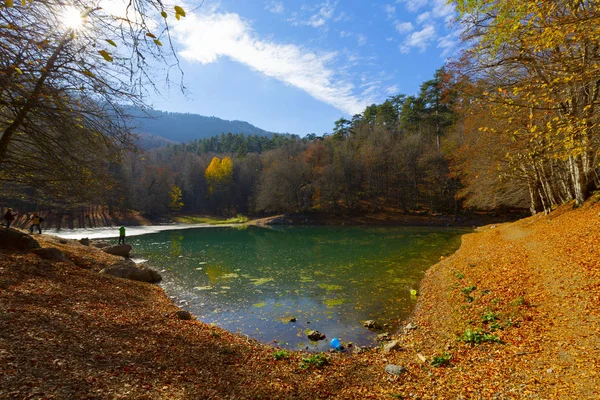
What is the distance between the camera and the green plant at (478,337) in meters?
7.21

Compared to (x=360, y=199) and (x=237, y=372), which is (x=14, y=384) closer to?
(x=237, y=372)

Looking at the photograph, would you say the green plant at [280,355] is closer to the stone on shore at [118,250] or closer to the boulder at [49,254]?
the boulder at [49,254]

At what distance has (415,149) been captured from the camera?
59281 mm

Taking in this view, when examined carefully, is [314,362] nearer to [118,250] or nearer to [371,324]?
[371,324]

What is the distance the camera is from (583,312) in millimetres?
7004

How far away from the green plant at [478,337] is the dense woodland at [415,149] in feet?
16.2

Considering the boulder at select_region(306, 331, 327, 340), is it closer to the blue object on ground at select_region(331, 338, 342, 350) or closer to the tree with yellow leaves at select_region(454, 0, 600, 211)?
the blue object on ground at select_region(331, 338, 342, 350)

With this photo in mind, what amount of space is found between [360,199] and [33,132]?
202 ft

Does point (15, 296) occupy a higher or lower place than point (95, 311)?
higher

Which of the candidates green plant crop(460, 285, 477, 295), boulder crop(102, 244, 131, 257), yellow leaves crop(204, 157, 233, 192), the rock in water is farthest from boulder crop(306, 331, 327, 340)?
yellow leaves crop(204, 157, 233, 192)

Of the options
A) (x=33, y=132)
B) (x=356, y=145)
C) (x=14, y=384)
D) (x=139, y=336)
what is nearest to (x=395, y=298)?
(x=139, y=336)

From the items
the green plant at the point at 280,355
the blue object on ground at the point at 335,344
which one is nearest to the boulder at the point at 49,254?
the green plant at the point at 280,355

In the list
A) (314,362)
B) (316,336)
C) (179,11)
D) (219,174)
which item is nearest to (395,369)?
(314,362)

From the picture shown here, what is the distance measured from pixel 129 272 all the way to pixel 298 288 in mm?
8271
